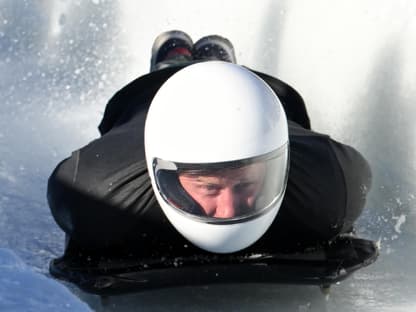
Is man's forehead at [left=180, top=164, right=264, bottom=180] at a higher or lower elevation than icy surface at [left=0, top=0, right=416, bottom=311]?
higher

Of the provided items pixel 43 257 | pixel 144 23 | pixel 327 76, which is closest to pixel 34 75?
pixel 144 23

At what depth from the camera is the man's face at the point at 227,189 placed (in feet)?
6.90

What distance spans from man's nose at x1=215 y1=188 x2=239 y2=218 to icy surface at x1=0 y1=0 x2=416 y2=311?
41 cm

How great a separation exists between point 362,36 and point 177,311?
2.06 metres

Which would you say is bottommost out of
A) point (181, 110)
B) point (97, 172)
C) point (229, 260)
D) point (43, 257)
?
point (43, 257)

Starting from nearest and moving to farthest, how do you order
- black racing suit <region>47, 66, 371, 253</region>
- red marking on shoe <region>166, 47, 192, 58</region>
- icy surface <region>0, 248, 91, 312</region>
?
icy surface <region>0, 248, 91, 312</region>, black racing suit <region>47, 66, 371, 253</region>, red marking on shoe <region>166, 47, 192, 58</region>

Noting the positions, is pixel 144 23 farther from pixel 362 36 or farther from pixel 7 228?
pixel 7 228

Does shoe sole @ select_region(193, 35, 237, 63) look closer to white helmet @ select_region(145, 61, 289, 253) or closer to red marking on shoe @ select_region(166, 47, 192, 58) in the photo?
red marking on shoe @ select_region(166, 47, 192, 58)

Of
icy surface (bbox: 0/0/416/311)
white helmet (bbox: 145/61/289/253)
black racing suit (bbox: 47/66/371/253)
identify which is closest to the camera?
white helmet (bbox: 145/61/289/253)

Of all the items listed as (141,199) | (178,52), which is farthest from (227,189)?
(178,52)

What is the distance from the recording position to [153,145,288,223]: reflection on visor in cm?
210

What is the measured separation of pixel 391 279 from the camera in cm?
262

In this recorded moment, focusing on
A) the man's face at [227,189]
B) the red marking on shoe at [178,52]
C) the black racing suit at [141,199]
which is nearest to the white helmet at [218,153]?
the man's face at [227,189]

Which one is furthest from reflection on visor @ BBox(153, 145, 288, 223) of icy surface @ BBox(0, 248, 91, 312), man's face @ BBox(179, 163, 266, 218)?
icy surface @ BBox(0, 248, 91, 312)
